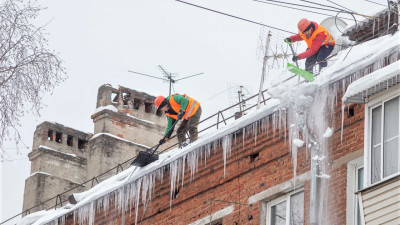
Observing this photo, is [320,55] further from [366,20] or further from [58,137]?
[58,137]

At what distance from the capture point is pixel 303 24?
895 inches

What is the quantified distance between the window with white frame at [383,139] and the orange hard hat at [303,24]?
15.5ft

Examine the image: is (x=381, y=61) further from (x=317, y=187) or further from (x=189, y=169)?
(x=189, y=169)

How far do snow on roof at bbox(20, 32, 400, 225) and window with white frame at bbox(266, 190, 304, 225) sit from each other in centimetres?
152

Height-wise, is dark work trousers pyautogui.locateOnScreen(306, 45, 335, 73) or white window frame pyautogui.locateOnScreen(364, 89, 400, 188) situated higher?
dark work trousers pyautogui.locateOnScreen(306, 45, 335, 73)

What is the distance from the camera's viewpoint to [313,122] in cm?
2016

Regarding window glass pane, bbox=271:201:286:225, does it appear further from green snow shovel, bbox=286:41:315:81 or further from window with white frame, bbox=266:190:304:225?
green snow shovel, bbox=286:41:315:81

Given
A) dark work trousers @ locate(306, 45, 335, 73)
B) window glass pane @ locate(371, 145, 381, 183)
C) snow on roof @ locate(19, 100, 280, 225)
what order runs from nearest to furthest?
window glass pane @ locate(371, 145, 381, 183) < snow on roof @ locate(19, 100, 280, 225) < dark work trousers @ locate(306, 45, 335, 73)

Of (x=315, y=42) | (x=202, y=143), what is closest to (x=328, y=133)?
(x=315, y=42)

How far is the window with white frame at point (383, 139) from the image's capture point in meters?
17.4

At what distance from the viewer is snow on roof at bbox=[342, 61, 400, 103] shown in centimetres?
1777

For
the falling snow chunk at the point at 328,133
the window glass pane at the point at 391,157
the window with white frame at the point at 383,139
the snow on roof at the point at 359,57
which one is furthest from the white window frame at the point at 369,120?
the falling snow chunk at the point at 328,133

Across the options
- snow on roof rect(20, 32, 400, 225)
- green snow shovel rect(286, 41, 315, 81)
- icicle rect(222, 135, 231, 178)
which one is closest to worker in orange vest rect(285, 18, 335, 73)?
snow on roof rect(20, 32, 400, 225)

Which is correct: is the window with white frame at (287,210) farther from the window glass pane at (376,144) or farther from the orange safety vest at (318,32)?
the orange safety vest at (318,32)
